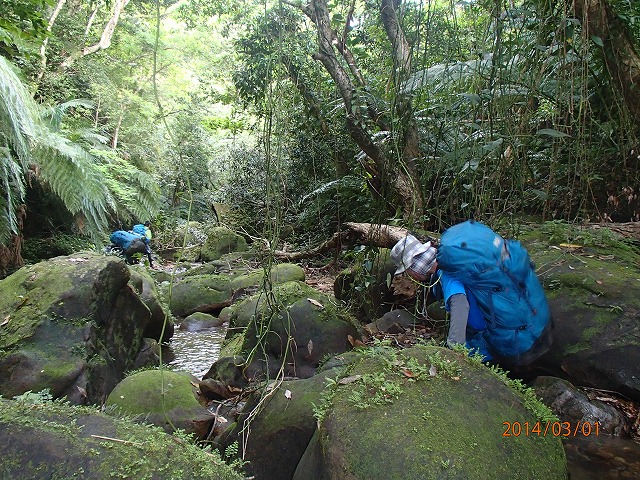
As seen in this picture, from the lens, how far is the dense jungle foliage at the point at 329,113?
2.54 meters

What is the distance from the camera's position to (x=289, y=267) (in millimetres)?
5801

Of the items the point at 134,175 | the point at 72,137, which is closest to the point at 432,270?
the point at 72,137

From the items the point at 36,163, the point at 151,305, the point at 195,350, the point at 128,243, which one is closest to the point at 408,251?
the point at 195,350

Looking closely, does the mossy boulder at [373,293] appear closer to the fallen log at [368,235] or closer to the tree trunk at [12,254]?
the fallen log at [368,235]

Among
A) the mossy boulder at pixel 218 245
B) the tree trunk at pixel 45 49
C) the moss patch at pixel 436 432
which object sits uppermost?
the tree trunk at pixel 45 49

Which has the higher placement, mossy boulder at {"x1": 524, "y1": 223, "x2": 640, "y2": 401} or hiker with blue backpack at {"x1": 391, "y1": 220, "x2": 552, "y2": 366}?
hiker with blue backpack at {"x1": 391, "y1": 220, "x2": 552, "y2": 366}

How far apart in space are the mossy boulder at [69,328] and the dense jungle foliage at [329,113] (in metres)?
1.34

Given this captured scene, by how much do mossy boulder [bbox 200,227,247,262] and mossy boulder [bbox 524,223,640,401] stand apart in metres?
7.08

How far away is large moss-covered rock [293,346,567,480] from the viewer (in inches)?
62.1

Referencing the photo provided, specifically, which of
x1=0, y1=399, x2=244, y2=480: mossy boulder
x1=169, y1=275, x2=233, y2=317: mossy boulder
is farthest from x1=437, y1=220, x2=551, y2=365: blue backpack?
x1=169, y1=275, x2=233, y2=317: mossy boulder

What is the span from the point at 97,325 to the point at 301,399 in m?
2.15

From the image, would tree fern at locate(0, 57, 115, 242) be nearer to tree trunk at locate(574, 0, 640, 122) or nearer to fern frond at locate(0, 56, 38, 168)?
fern frond at locate(0, 56, 38, 168)

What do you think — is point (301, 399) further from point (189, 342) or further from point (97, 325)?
point (189, 342)

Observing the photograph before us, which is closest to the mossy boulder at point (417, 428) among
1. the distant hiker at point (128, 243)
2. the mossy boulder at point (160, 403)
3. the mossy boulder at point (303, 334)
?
the mossy boulder at point (160, 403)
